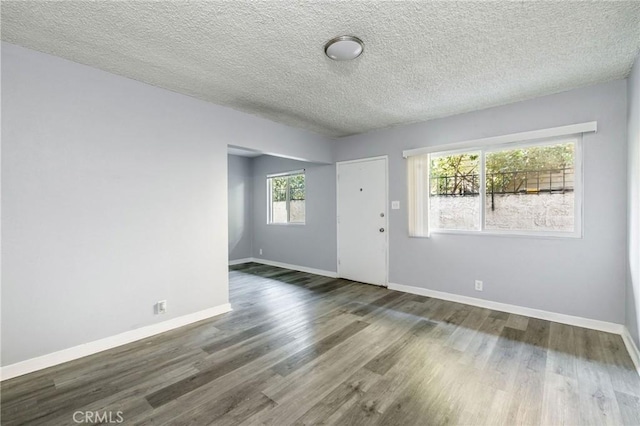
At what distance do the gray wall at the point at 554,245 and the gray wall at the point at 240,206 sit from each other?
13.3ft

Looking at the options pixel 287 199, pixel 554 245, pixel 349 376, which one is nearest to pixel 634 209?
pixel 554 245

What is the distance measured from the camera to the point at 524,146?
330cm

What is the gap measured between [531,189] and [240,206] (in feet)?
18.5

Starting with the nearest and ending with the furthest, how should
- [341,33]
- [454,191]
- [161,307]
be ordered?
[341,33], [161,307], [454,191]

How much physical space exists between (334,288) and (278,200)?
271cm

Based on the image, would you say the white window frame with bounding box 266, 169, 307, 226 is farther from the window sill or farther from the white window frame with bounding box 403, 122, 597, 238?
the window sill

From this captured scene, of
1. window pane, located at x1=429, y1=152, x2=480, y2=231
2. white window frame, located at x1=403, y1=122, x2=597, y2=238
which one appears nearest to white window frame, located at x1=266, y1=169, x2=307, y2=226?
white window frame, located at x1=403, y1=122, x2=597, y2=238

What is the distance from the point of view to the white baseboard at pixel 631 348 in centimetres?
219

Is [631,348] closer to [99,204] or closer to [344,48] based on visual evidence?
[344,48]

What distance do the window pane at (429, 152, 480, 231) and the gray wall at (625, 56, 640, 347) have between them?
53.9 inches

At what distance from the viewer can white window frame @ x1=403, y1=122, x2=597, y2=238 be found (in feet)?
9.64

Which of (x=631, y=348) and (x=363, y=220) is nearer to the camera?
(x=631, y=348)

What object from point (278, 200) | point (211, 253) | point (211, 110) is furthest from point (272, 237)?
point (211, 110)

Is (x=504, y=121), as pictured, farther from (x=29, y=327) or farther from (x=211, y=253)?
(x=29, y=327)
